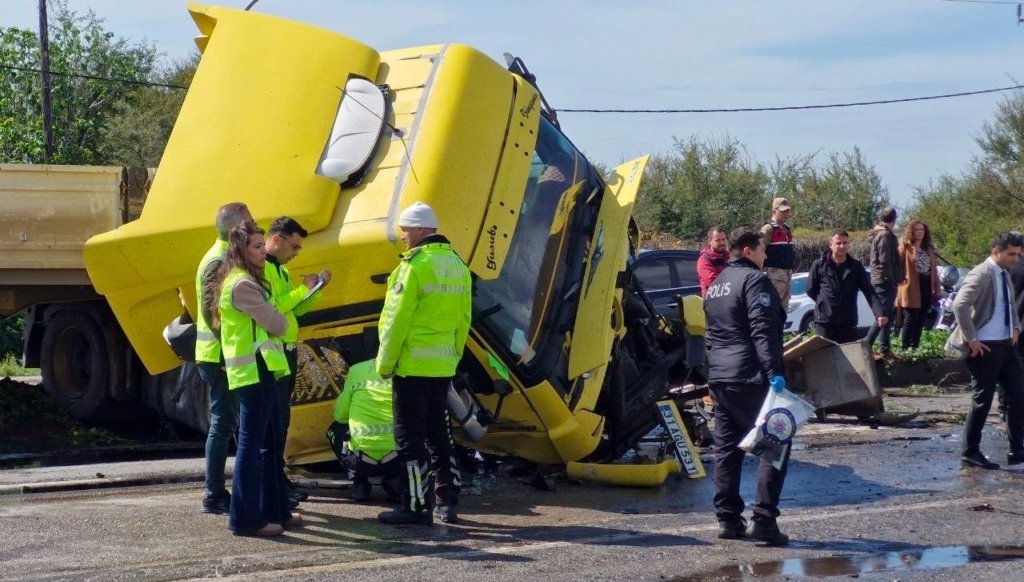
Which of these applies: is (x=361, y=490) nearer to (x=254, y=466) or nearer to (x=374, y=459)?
(x=374, y=459)

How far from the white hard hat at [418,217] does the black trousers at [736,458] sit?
170 centimetres

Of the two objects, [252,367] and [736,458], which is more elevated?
[252,367]

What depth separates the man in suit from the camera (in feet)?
28.5

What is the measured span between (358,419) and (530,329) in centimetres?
107

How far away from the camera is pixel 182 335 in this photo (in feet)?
22.0

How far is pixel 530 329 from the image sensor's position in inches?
280

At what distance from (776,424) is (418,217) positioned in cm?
201

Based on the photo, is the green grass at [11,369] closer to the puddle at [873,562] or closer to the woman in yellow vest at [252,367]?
the woman in yellow vest at [252,367]

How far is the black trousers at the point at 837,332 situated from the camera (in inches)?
452

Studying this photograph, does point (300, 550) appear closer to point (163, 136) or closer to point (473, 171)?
point (473, 171)

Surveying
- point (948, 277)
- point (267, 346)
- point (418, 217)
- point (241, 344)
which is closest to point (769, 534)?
point (418, 217)

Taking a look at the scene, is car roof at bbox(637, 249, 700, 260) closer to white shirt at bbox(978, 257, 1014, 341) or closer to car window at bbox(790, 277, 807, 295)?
white shirt at bbox(978, 257, 1014, 341)

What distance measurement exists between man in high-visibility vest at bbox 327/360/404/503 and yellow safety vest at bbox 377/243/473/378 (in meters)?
0.48

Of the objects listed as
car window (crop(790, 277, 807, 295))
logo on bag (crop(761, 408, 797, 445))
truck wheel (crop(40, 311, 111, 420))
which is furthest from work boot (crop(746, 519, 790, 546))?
car window (crop(790, 277, 807, 295))
